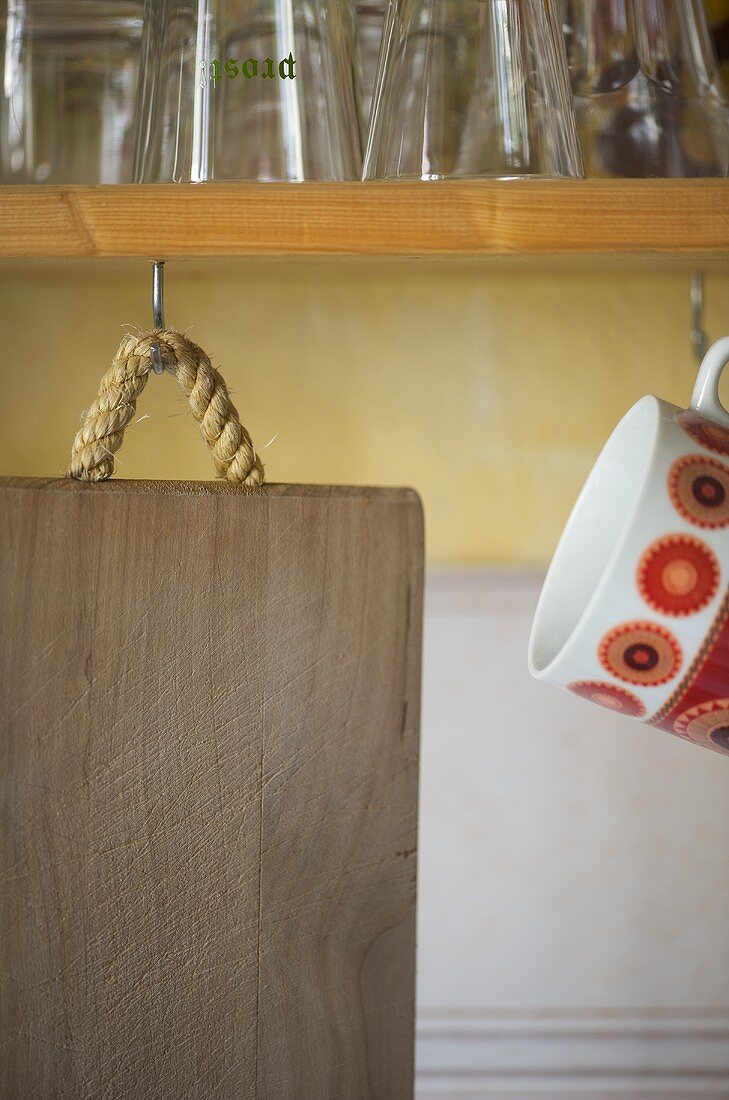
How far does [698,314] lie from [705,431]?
0.87 feet

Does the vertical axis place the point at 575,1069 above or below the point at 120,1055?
below

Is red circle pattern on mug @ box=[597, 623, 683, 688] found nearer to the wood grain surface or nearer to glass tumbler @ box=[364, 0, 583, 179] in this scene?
the wood grain surface

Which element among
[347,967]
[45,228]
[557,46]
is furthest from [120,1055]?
[557,46]

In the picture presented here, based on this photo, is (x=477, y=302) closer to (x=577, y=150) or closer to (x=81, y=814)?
(x=577, y=150)

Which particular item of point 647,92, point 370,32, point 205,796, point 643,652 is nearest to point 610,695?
point 643,652

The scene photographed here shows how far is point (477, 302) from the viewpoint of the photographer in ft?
2.22

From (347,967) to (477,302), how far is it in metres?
0.42

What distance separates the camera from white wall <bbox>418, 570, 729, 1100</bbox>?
2.22 ft

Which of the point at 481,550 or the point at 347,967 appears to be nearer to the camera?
the point at 347,967

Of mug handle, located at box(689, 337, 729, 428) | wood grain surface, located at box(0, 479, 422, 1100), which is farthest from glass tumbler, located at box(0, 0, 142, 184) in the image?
mug handle, located at box(689, 337, 729, 428)

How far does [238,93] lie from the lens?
44 centimetres

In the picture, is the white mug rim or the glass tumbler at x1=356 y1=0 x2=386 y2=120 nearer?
the white mug rim

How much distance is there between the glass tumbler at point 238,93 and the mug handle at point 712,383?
0.56 feet

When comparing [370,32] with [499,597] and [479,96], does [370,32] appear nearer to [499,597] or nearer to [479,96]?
[479,96]
